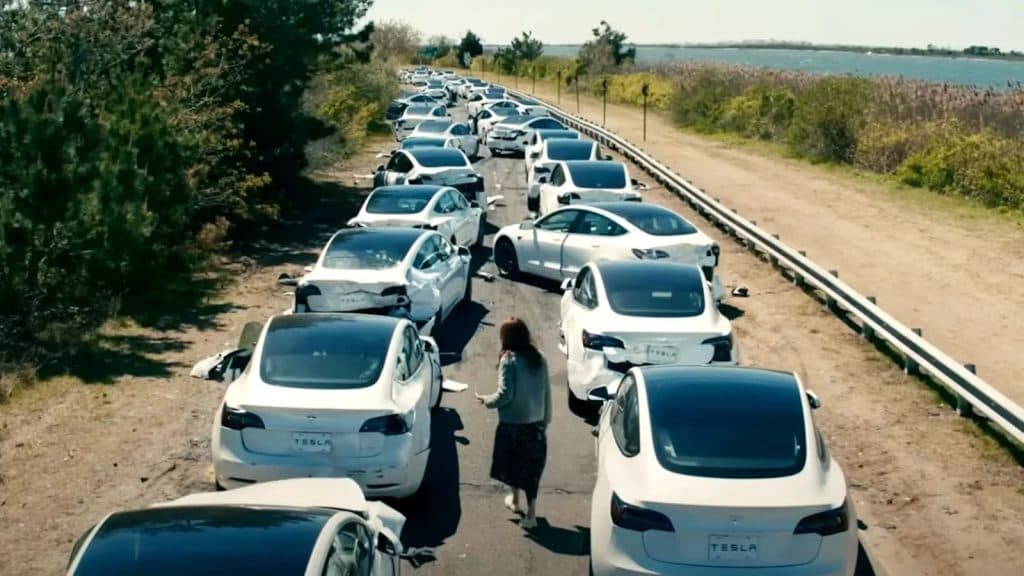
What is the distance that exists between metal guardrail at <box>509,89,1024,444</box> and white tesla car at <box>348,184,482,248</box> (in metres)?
5.42

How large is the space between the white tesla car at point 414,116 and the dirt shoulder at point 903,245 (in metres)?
8.62

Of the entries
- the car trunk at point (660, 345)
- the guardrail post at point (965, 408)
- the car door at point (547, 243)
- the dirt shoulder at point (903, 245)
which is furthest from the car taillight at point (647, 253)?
the guardrail post at point (965, 408)

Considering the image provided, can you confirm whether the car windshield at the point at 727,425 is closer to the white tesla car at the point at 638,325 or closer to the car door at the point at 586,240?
the white tesla car at the point at 638,325

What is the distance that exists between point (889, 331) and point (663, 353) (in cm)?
424

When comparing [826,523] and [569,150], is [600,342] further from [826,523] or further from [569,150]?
[569,150]

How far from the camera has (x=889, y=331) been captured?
1594 cm

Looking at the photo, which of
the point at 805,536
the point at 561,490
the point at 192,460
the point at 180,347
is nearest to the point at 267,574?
the point at 805,536

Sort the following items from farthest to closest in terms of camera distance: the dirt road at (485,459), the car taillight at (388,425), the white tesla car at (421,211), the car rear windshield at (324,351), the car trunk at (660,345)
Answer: the white tesla car at (421,211) → the car trunk at (660,345) → the car rear windshield at (324,351) → the car taillight at (388,425) → the dirt road at (485,459)

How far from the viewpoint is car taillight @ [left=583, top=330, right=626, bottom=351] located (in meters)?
13.1

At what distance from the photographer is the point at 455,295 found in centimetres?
1792

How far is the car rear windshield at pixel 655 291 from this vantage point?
44.6 ft

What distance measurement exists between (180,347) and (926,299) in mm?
11875

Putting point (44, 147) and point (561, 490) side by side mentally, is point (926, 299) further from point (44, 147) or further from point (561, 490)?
point (44, 147)

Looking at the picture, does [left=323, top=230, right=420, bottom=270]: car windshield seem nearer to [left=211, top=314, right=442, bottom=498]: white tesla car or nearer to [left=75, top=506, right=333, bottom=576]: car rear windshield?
[left=211, top=314, right=442, bottom=498]: white tesla car
